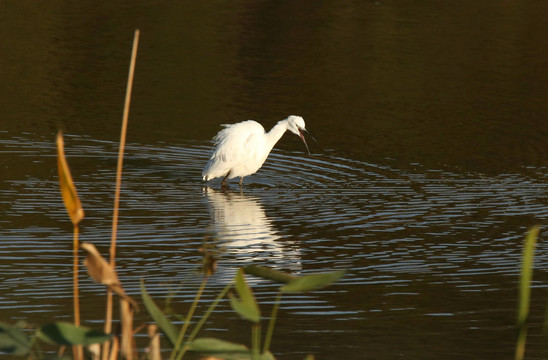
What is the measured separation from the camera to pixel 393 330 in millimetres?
6152

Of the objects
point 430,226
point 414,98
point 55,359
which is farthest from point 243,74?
point 55,359

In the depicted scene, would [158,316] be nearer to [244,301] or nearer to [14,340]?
[244,301]

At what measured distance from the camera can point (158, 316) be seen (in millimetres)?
3287

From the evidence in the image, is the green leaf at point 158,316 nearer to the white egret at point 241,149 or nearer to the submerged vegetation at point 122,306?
the submerged vegetation at point 122,306

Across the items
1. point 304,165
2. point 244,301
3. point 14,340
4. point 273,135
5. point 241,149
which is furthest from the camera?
point 304,165

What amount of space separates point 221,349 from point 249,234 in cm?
540

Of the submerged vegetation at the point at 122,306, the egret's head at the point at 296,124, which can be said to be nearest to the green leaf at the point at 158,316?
the submerged vegetation at the point at 122,306

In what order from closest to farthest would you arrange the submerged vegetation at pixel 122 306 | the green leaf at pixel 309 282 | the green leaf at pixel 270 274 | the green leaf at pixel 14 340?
the submerged vegetation at pixel 122 306, the green leaf at pixel 309 282, the green leaf at pixel 270 274, the green leaf at pixel 14 340

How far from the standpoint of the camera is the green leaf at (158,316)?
129 inches

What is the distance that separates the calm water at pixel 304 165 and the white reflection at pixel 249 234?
1.3 inches

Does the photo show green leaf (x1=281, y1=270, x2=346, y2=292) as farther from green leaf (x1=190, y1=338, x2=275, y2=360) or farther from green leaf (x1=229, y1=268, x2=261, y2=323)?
green leaf (x1=190, y1=338, x2=275, y2=360)

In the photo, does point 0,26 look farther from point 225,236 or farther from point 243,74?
point 225,236

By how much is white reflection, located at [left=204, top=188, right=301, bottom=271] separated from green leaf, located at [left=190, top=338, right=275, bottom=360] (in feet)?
13.8

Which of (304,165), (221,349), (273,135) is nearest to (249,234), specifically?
(273,135)
